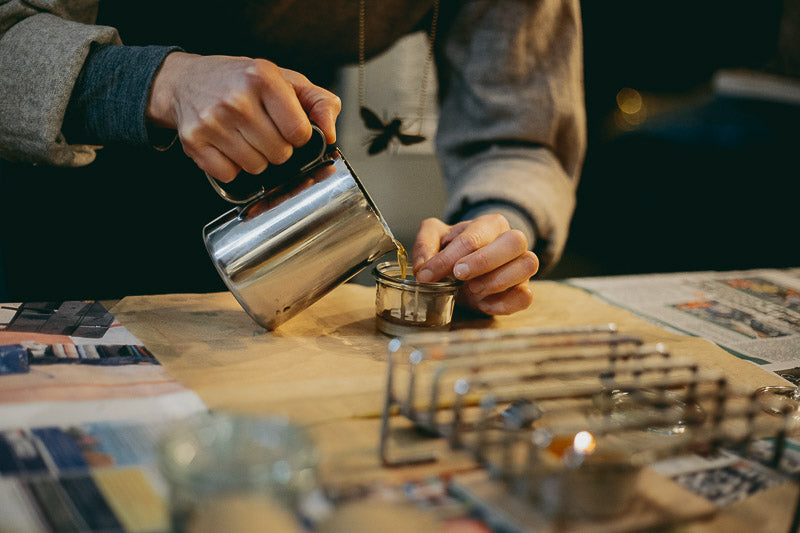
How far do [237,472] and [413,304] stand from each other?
0.55 meters

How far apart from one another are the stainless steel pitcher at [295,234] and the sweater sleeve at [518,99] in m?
0.49

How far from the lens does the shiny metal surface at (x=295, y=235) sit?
0.78m

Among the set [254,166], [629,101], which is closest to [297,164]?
[254,166]

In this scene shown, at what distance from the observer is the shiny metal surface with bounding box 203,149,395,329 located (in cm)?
A: 78

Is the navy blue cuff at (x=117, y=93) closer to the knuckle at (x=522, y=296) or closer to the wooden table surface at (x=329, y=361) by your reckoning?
the wooden table surface at (x=329, y=361)

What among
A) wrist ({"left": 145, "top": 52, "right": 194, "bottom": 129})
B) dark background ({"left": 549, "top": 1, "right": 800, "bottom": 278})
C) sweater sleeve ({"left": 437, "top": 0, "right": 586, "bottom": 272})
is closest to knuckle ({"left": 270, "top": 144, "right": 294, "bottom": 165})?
wrist ({"left": 145, "top": 52, "right": 194, "bottom": 129})

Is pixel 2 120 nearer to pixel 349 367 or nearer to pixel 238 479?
pixel 349 367

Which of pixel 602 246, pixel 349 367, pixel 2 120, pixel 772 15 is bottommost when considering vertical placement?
pixel 602 246

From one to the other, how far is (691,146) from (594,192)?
564 mm

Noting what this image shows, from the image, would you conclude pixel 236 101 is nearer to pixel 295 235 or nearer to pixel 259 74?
pixel 259 74

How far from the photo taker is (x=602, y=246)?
362cm

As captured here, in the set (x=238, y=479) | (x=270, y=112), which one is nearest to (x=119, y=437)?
(x=238, y=479)

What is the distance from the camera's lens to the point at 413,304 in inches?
35.0

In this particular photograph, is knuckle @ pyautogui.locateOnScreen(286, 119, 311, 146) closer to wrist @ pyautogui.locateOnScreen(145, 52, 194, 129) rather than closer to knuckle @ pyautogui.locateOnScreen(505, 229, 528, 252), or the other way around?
wrist @ pyautogui.locateOnScreen(145, 52, 194, 129)
